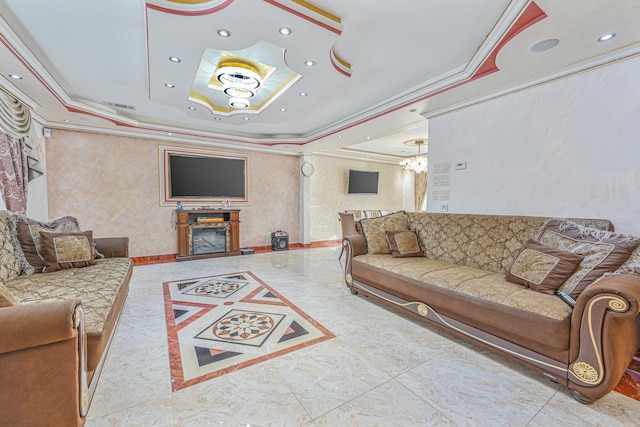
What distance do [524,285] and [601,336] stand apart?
632 millimetres

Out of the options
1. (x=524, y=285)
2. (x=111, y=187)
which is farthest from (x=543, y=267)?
(x=111, y=187)

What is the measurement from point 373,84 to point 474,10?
1.34m

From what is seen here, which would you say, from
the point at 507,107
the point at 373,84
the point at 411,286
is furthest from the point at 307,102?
the point at 411,286

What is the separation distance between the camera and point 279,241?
6.18m

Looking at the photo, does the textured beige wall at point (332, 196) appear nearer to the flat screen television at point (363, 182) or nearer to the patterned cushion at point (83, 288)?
the flat screen television at point (363, 182)

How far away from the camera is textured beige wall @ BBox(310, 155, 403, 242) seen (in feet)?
22.7

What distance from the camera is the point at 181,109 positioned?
3.92 m

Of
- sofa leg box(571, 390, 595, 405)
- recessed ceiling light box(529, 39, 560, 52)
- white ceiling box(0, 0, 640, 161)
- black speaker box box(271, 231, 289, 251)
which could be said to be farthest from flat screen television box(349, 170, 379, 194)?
sofa leg box(571, 390, 595, 405)

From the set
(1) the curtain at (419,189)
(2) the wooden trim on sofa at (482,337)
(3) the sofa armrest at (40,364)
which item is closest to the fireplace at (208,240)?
(2) the wooden trim on sofa at (482,337)

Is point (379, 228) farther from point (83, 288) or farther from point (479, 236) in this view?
point (83, 288)

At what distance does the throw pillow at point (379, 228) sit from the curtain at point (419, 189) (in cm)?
547

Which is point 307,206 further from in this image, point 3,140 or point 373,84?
point 3,140

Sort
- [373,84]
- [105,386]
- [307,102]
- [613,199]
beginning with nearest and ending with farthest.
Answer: [105,386] < [613,199] < [373,84] < [307,102]

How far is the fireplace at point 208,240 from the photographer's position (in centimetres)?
527
